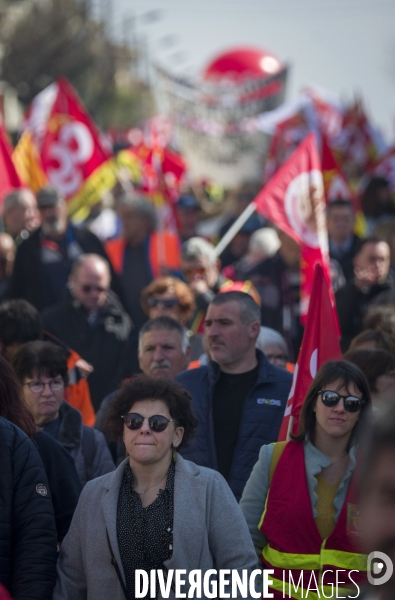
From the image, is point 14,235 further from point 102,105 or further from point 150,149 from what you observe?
point 102,105

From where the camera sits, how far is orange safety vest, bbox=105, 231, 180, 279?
9422 millimetres

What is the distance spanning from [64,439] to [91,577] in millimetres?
1265

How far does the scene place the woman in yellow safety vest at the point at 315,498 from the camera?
425cm

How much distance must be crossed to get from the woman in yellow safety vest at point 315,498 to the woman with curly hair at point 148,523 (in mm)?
448

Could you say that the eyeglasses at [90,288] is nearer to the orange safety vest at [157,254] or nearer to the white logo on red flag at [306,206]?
the orange safety vest at [157,254]

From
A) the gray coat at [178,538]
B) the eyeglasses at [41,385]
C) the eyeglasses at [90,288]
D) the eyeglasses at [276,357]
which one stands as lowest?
the gray coat at [178,538]

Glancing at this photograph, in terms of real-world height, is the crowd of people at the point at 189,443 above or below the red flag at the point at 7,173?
below

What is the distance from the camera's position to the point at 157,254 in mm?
9617

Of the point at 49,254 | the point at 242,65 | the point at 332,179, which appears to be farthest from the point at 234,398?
the point at 242,65

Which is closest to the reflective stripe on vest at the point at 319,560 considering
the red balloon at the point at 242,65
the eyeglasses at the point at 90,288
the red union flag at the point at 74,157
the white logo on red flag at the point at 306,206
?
the eyeglasses at the point at 90,288

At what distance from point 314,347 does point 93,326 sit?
2450 millimetres

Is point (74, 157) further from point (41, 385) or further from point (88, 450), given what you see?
point (88, 450)

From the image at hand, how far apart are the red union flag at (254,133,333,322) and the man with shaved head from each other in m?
1.39

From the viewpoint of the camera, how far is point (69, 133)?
1192 cm
